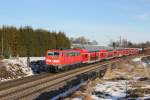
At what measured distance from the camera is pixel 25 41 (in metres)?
81.8

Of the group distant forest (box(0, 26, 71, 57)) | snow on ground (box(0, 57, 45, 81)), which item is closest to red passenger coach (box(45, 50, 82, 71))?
snow on ground (box(0, 57, 45, 81))

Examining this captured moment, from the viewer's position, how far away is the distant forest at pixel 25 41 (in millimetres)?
76000

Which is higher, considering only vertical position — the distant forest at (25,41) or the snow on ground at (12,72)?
the distant forest at (25,41)

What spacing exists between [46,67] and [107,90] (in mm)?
19171

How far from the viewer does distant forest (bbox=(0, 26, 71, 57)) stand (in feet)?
249

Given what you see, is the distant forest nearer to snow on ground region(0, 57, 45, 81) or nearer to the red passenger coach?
the red passenger coach

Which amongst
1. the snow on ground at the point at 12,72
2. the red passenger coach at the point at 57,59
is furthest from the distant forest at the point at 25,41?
the snow on ground at the point at 12,72

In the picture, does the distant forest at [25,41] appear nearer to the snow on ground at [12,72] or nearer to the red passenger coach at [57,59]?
the red passenger coach at [57,59]

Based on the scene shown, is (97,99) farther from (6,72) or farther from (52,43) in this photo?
(52,43)

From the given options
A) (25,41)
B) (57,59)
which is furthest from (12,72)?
(25,41)

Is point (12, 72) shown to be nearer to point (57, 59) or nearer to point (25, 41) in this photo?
point (57, 59)

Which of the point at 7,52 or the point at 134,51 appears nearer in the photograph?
the point at 7,52

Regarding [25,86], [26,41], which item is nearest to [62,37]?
[26,41]

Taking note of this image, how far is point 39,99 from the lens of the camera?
70.1 feet
